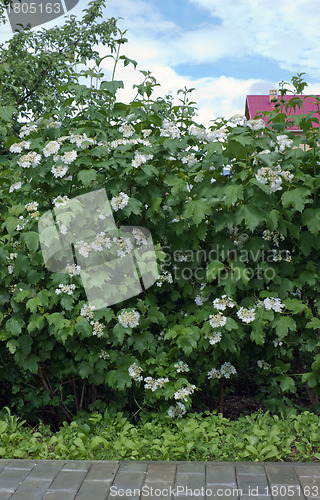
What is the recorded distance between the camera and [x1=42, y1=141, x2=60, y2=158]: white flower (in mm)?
4082

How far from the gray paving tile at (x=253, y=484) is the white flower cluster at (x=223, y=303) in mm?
1187

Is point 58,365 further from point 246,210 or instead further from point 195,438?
point 246,210

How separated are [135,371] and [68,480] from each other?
996 millimetres

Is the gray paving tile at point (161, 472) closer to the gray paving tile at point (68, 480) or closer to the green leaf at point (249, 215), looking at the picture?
the gray paving tile at point (68, 480)

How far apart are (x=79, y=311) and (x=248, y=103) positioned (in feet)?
93.9

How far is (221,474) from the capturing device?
336cm

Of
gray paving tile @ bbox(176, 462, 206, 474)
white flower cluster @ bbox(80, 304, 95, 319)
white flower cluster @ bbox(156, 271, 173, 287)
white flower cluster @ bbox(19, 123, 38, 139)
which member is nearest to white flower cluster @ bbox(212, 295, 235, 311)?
white flower cluster @ bbox(156, 271, 173, 287)

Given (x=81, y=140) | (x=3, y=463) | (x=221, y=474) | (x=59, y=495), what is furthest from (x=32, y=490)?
(x=81, y=140)

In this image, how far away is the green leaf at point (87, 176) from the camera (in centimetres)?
394

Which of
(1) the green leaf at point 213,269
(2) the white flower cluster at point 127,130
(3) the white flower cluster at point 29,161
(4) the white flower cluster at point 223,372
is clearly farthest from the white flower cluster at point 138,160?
(4) the white flower cluster at point 223,372

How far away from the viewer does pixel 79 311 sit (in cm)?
411

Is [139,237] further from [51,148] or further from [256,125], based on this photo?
[256,125]

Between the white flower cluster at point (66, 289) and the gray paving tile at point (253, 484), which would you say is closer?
the gray paving tile at point (253, 484)

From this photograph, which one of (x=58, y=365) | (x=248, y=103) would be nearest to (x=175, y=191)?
(x=58, y=365)
